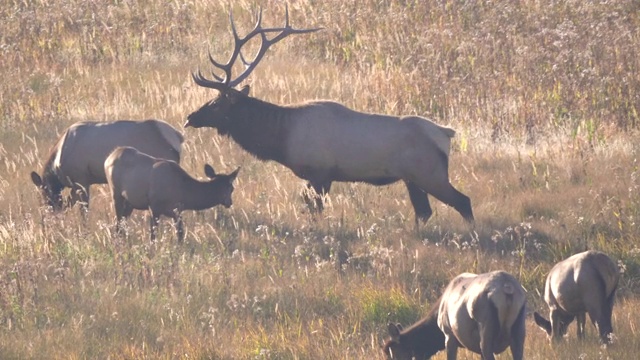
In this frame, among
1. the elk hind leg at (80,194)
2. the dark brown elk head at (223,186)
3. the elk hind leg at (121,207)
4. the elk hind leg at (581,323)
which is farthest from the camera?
the elk hind leg at (80,194)

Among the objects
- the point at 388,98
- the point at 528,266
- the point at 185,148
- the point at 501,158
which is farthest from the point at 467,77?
the point at 528,266

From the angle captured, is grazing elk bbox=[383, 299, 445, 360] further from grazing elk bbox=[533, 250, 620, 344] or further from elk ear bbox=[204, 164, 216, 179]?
elk ear bbox=[204, 164, 216, 179]

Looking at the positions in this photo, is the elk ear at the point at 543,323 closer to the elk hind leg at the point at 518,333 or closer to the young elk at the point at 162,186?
the elk hind leg at the point at 518,333

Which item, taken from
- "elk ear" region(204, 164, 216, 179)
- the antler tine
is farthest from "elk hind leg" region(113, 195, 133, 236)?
the antler tine

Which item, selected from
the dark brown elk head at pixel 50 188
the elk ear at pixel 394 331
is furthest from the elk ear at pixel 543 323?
the dark brown elk head at pixel 50 188

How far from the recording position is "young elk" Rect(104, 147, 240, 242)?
1095 centimetres

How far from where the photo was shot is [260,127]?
1278 centimetres

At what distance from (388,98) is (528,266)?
6.65 m

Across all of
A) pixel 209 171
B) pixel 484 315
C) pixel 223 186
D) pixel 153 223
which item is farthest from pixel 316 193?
pixel 484 315

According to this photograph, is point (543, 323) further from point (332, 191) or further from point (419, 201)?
point (332, 191)

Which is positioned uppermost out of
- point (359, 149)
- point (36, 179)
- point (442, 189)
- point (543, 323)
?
point (359, 149)

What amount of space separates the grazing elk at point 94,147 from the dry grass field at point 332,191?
1.04 feet

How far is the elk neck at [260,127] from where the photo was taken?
493 inches

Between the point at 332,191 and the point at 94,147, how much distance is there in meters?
2.71
